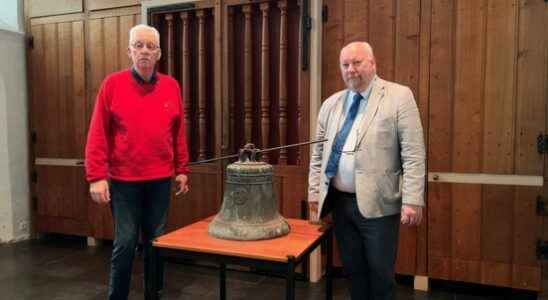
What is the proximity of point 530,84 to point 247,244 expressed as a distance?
196 cm

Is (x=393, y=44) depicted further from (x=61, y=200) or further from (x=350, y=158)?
Result: (x=61, y=200)

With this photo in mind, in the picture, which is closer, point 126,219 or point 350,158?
point 350,158

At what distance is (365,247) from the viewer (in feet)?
6.35

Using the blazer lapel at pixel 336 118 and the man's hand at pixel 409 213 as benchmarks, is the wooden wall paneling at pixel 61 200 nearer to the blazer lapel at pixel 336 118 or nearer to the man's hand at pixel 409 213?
the blazer lapel at pixel 336 118

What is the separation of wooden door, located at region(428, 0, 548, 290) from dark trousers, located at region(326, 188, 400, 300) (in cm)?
103

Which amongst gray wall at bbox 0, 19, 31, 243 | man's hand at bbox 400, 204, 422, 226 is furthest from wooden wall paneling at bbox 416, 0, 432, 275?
gray wall at bbox 0, 19, 31, 243

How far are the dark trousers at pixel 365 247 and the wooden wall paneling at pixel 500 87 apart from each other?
1112mm

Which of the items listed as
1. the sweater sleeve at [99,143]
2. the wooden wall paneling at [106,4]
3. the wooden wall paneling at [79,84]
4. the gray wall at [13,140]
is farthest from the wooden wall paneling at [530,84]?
the gray wall at [13,140]

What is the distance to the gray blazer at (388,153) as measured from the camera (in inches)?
72.3

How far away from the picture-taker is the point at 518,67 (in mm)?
2641

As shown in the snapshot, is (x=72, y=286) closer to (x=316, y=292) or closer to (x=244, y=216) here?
(x=316, y=292)

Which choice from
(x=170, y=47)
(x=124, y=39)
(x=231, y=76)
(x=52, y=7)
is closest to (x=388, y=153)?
(x=231, y=76)

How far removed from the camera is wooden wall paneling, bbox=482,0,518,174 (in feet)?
8.68

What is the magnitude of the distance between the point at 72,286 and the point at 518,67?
3047mm
